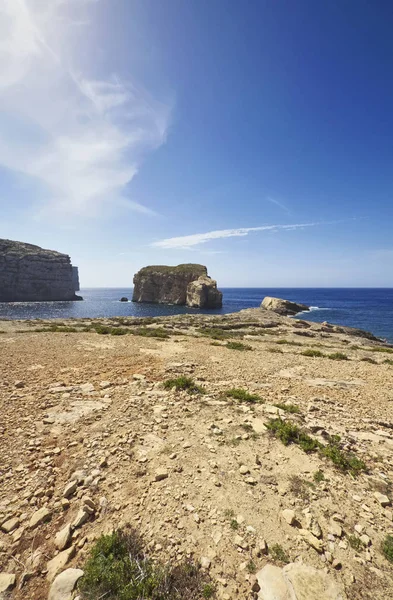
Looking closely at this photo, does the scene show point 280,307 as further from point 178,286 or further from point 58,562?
point 58,562

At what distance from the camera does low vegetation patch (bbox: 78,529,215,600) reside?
3338mm

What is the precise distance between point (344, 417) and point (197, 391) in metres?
5.17

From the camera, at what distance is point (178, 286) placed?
11694 centimetres

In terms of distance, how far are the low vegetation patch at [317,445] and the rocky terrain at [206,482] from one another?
0.03 meters

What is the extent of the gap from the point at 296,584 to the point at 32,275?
16245 centimetres

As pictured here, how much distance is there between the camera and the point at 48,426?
7.30 meters

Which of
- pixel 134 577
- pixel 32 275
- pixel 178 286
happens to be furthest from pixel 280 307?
pixel 32 275

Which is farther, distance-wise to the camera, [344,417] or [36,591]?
[344,417]

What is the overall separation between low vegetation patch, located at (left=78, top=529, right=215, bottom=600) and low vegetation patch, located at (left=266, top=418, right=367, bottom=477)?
394 cm

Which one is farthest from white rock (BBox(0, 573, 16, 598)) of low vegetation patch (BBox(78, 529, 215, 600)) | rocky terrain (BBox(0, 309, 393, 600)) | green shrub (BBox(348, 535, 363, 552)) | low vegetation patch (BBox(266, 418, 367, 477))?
low vegetation patch (BBox(266, 418, 367, 477))

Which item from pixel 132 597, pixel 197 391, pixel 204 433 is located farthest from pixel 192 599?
pixel 197 391

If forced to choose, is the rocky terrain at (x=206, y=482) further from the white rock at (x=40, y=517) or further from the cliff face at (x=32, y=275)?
the cliff face at (x=32, y=275)

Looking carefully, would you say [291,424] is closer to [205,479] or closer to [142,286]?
[205,479]

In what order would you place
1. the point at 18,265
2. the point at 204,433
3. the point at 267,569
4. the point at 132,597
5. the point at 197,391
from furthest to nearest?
the point at 18,265 < the point at 197,391 < the point at 204,433 < the point at 267,569 < the point at 132,597
